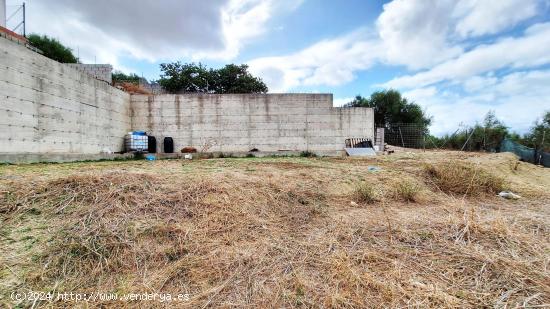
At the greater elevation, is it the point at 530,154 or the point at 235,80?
the point at 235,80

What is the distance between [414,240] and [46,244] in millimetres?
2920

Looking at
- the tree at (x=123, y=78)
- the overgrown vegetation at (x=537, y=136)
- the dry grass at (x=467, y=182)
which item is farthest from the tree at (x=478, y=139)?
the tree at (x=123, y=78)

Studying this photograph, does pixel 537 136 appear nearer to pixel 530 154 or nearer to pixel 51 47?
pixel 530 154

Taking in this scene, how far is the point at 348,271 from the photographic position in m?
1.63

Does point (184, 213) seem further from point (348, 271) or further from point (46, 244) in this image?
point (348, 271)

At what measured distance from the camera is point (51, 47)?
56.3 ft

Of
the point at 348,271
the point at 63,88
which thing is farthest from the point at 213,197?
the point at 63,88

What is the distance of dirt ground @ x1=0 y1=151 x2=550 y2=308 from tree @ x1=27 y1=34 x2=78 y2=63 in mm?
19891

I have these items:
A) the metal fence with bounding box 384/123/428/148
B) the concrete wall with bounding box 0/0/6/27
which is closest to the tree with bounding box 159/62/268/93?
the concrete wall with bounding box 0/0/6/27

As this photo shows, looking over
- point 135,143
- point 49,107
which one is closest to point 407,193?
point 49,107

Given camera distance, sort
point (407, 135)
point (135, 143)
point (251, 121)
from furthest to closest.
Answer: point (407, 135)
point (251, 121)
point (135, 143)

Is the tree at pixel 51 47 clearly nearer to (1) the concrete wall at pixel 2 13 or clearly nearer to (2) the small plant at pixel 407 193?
(1) the concrete wall at pixel 2 13

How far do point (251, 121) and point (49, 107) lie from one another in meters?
6.11

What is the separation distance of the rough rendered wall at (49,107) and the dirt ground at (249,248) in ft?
10.8
